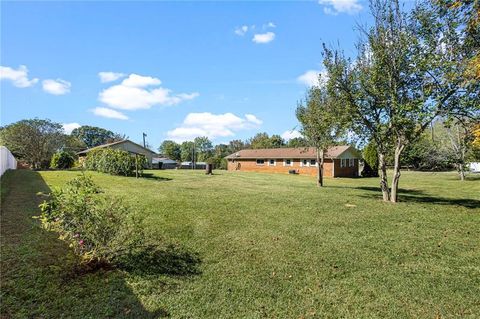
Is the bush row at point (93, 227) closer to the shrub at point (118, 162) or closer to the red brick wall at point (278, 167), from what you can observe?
the shrub at point (118, 162)

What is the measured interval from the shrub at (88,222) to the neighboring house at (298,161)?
2186 cm

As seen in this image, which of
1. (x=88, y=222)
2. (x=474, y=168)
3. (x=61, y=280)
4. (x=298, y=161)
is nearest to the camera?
(x=61, y=280)

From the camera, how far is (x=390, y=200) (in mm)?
11883

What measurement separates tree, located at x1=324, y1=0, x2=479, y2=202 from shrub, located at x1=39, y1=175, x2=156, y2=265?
9.74 metres

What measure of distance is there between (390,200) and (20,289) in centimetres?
1211

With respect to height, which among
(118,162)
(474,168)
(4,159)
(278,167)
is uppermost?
(4,159)

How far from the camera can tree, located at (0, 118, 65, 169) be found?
41.9 m

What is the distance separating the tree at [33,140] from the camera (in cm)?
4188

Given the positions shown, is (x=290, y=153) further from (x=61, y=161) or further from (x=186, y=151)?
(x=186, y=151)

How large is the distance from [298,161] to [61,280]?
97.9 feet

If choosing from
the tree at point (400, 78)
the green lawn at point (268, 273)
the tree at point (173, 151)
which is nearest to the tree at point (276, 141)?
the tree at point (173, 151)

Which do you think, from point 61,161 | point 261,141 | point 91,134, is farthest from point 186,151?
point 61,161

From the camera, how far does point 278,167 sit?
115ft

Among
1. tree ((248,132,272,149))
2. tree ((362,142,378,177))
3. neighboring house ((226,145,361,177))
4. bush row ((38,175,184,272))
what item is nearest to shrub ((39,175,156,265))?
bush row ((38,175,184,272))
